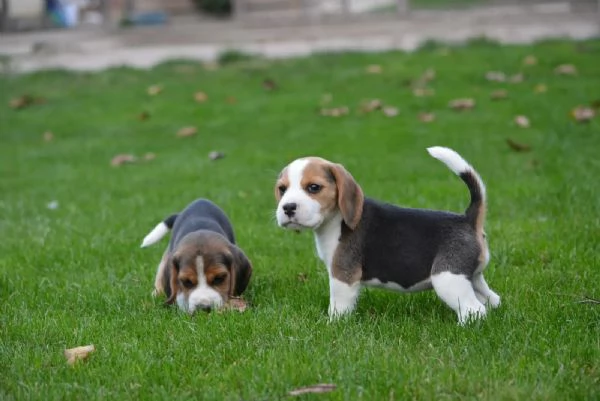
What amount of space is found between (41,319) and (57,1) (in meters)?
26.8

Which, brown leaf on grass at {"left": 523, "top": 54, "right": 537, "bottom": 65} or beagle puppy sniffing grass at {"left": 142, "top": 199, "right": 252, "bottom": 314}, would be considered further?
brown leaf on grass at {"left": 523, "top": 54, "right": 537, "bottom": 65}

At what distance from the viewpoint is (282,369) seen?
4.48m

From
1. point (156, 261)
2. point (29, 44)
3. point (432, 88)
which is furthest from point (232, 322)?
point (29, 44)

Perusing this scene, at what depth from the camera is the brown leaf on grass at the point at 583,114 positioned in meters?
11.6

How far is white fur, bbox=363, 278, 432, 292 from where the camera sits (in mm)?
5234

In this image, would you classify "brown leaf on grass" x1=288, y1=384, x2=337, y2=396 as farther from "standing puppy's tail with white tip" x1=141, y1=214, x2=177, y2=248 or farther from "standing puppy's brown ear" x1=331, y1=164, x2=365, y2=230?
"standing puppy's tail with white tip" x1=141, y1=214, x2=177, y2=248

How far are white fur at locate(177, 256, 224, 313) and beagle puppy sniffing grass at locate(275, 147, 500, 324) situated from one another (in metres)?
0.77

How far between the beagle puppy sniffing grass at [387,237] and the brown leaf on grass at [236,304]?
0.64 metres

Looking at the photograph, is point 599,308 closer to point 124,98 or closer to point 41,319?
point 41,319

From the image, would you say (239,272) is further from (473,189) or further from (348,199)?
(473,189)

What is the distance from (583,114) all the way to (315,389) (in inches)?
335

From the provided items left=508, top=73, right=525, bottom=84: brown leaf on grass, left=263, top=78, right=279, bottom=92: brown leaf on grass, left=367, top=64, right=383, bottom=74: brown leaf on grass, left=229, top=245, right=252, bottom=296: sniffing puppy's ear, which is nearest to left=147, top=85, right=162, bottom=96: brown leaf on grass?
left=263, top=78, right=279, bottom=92: brown leaf on grass

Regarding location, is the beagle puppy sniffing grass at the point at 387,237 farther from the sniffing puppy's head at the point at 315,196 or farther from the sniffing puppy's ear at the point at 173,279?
the sniffing puppy's ear at the point at 173,279

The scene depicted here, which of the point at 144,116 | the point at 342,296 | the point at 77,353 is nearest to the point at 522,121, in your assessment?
the point at 144,116
